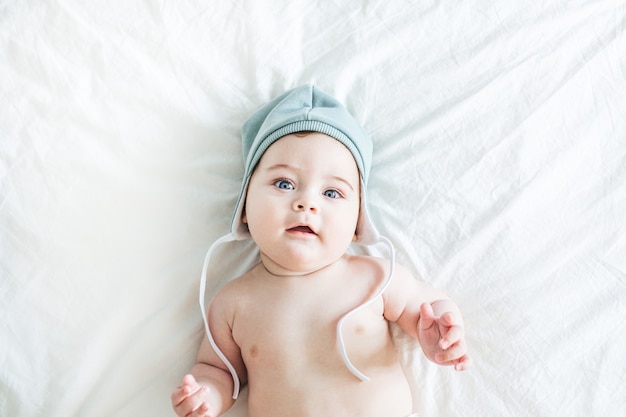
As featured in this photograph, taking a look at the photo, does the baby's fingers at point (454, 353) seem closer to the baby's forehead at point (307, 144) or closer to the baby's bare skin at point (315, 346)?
the baby's bare skin at point (315, 346)

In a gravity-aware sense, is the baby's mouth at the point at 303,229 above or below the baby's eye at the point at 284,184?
below

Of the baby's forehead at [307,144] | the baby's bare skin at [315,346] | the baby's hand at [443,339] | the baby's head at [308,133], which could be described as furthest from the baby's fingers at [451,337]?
the baby's forehead at [307,144]

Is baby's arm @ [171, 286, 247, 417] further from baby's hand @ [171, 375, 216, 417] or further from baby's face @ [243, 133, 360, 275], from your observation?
baby's face @ [243, 133, 360, 275]

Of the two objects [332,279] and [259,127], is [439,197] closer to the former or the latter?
[332,279]

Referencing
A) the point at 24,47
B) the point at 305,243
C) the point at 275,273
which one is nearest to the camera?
the point at 305,243

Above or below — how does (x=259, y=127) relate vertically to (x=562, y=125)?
above

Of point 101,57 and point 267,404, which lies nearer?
point 267,404

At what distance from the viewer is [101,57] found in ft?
4.93

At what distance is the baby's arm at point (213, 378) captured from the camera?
1.19 metres

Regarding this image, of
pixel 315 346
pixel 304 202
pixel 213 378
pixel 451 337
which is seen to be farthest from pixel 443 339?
A: pixel 213 378

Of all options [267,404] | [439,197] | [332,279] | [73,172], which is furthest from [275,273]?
[73,172]

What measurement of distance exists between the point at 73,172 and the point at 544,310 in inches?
41.2

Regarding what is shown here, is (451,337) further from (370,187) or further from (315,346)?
(370,187)

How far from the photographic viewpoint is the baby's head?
4.37 feet
